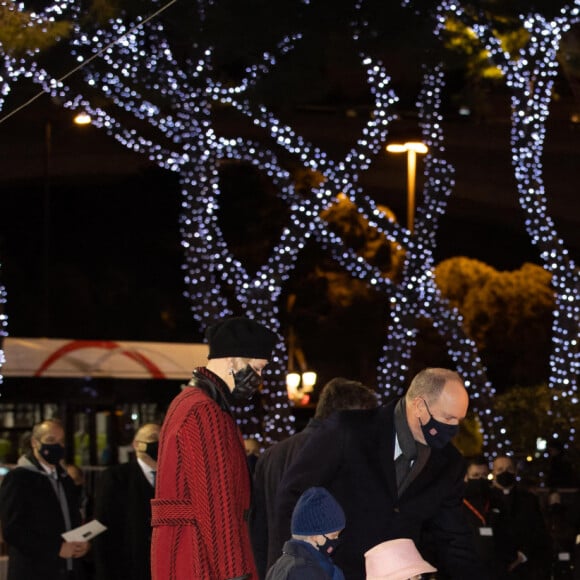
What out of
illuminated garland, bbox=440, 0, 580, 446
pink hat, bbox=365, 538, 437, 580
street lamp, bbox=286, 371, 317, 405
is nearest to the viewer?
pink hat, bbox=365, 538, 437, 580

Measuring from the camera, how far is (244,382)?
16.2 ft

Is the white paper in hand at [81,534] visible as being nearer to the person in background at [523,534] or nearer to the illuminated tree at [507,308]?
the person in background at [523,534]

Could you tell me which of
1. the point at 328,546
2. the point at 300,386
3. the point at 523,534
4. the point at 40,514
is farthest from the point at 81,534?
the point at 300,386

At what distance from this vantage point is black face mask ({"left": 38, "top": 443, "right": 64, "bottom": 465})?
9.79 m

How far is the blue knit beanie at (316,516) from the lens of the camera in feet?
15.9

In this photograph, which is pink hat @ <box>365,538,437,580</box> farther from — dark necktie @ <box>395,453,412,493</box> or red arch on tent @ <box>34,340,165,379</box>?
red arch on tent @ <box>34,340,165,379</box>

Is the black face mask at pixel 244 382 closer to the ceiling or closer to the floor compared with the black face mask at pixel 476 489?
closer to the ceiling

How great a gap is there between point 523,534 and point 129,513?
3.28 metres

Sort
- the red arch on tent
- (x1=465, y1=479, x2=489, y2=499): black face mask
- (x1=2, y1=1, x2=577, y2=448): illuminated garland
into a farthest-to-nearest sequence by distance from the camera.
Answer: the red arch on tent < (x1=2, y1=1, x2=577, y2=448): illuminated garland < (x1=465, y1=479, x2=489, y2=499): black face mask

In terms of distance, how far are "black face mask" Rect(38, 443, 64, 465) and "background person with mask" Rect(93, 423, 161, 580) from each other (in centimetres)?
51

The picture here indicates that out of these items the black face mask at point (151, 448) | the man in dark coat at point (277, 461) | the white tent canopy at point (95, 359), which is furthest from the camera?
the white tent canopy at point (95, 359)

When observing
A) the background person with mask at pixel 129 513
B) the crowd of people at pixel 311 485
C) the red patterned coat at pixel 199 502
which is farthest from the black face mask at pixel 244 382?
the background person with mask at pixel 129 513

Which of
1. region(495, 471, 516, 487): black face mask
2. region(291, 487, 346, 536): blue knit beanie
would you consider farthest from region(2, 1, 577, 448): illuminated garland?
region(291, 487, 346, 536): blue knit beanie

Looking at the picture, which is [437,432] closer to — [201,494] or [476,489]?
[201,494]
